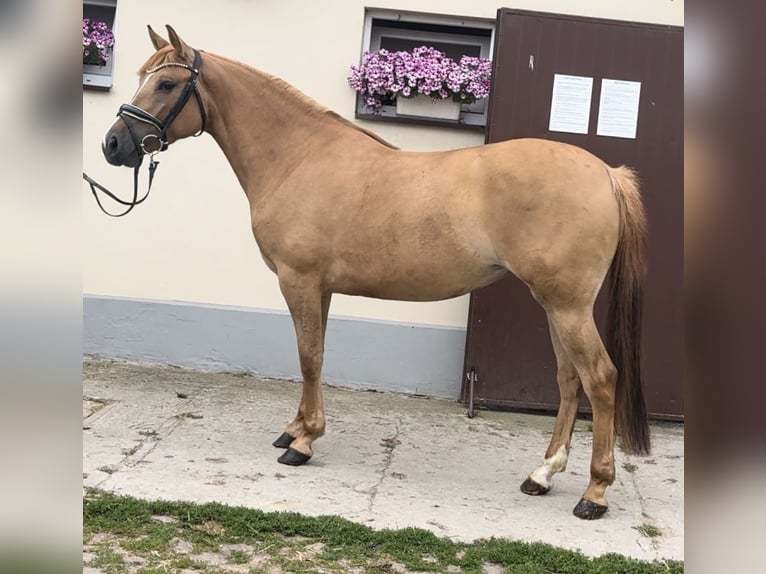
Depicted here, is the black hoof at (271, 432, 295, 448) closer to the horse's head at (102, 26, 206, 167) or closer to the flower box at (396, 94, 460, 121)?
the horse's head at (102, 26, 206, 167)

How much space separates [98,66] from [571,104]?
11.2 ft

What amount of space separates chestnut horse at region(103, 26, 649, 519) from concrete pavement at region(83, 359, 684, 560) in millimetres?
216

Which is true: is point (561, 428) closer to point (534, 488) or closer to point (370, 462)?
point (534, 488)

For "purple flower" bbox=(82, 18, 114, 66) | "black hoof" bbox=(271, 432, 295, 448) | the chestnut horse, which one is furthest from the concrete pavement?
"purple flower" bbox=(82, 18, 114, 66)

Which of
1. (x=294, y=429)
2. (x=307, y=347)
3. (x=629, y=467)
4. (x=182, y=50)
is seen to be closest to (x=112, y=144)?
(x=182, y=50)

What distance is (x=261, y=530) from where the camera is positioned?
107 inches

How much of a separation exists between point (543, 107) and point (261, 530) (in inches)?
131

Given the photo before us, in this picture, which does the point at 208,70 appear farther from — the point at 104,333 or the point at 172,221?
the point at 104,333

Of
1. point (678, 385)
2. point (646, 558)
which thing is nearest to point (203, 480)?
point (646, 558)

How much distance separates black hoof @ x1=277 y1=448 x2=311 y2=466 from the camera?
137 inches

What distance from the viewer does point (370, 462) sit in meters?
3.64

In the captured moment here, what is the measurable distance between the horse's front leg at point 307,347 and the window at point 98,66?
101 inches

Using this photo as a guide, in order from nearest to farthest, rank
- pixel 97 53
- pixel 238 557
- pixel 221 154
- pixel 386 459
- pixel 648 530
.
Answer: pixel 238 557 → pixel 648 530 → pixel 386 459 → pixel 97 53 → pixel 221 154

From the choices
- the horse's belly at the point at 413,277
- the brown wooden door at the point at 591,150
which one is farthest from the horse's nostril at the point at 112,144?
the brown wooden door at the point at 591,150
